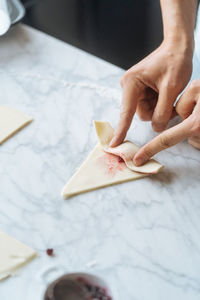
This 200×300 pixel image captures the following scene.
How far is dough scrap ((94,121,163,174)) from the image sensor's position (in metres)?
0.94

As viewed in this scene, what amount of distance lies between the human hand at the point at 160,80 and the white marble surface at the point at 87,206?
0.08m

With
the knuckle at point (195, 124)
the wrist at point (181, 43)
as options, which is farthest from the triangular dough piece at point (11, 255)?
the wrist at point (181, 43)

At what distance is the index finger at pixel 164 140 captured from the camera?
904 mm

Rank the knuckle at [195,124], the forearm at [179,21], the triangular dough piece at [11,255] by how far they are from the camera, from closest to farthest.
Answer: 1. the triangular dough piece at [11,255]
2. the knuckle at [195,124]
3. the forearm at [179,21]

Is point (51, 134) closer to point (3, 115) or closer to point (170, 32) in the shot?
point (3, 115)

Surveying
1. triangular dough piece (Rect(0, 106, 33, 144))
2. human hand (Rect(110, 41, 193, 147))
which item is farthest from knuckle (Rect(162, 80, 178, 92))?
triangular dough piece (Rect(0, 106, 33, 144))

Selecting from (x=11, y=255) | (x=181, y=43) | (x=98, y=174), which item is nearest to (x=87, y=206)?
(x=98, y=174)

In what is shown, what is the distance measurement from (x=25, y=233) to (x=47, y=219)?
54 millimetres

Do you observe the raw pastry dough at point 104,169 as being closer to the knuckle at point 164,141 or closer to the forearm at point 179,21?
the knuckle at point 164,141

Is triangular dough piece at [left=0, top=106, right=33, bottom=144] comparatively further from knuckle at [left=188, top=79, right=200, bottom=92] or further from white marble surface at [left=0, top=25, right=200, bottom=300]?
knuckle at [left=188, top=79, right=200, bottom=92]

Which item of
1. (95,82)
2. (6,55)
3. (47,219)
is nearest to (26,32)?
(6,55)

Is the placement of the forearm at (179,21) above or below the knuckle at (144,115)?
above

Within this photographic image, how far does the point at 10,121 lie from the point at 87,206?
32 cm

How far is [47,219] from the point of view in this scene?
0.83 meters
